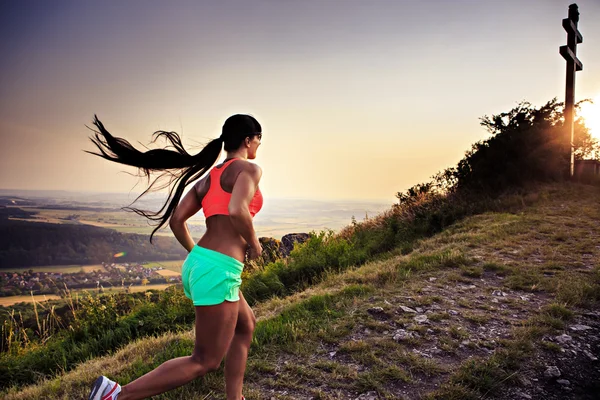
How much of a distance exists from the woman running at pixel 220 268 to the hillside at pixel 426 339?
93cm

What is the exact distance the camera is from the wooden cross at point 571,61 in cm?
1463

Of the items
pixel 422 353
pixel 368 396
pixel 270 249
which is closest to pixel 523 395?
pixel 422 353

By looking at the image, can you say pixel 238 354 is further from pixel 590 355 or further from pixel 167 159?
pixel 590 355

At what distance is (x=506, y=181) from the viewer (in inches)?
526

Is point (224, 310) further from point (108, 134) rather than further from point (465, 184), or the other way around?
point (465, 184)

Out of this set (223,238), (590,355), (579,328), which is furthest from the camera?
(579,328)

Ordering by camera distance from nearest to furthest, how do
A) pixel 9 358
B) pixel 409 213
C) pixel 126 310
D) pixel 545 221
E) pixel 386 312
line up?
pixel 386 312, pixel 9 358, pixel 126 310, pixel 545 221, pixel 409 213

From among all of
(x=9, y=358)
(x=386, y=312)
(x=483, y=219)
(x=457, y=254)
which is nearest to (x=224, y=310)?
(x=386, y=312)

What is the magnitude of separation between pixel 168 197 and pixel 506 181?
1290cm

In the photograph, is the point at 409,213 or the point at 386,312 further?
the point at 409,213

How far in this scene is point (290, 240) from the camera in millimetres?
13070

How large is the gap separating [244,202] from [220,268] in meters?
0.43

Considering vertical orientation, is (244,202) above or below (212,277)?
above

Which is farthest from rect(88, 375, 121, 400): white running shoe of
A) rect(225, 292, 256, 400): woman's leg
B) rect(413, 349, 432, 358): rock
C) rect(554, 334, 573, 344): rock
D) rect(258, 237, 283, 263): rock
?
rect(258, 237, 283, 263): rock
